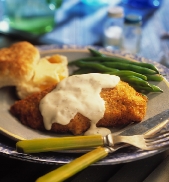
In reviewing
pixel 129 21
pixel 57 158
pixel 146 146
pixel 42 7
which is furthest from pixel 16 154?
pixel 42 7

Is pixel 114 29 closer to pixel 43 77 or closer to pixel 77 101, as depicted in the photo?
pixel 43 77

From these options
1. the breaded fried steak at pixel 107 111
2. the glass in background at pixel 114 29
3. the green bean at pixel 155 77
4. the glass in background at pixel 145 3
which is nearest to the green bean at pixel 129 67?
the green bean at pixel 155 77

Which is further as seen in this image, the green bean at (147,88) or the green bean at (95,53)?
the green bean at (95,53)

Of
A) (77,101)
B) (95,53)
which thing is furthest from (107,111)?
(95,53)

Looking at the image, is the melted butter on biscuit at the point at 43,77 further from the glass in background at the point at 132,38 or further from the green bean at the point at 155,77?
the glass in background at the point at 132,38

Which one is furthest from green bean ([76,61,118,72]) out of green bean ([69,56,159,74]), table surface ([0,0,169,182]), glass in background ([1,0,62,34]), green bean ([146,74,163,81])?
glass in background ([1,0,62,34])

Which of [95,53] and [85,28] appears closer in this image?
[95,53]

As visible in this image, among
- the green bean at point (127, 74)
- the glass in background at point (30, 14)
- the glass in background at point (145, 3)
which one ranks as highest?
the glass in background at point (145, 3)
